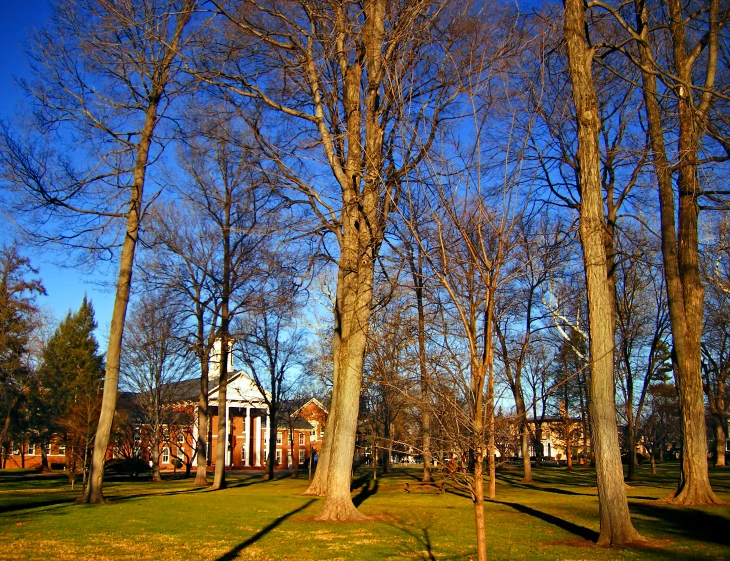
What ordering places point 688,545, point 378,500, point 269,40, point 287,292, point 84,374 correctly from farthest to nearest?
1. point 84,374
2. point 378,500
3. point 287,292
4. point 269,40
5. point 688,545

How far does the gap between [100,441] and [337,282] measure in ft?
25.2

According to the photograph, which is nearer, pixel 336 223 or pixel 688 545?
pixel 688 545

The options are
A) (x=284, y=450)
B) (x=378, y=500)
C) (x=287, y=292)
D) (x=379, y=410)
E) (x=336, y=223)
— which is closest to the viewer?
(x=336, y=223)

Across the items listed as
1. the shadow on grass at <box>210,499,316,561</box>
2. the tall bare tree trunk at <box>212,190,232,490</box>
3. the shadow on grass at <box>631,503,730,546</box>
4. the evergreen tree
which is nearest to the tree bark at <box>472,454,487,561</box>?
the shadow on grass at <box>210,499,316,561</box>

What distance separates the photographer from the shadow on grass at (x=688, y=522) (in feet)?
33.6

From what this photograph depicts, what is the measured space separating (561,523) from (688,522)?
2.25m

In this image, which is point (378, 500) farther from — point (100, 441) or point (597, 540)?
point (597, 540)

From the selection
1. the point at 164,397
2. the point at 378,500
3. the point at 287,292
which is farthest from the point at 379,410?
the point at 287,292

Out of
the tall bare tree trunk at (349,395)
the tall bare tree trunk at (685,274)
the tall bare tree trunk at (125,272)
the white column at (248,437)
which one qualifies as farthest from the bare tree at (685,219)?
the white column at (248,437)

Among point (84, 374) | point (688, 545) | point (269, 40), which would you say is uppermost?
point (269, 40)

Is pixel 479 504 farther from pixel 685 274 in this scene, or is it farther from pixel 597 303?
pixel 685 274

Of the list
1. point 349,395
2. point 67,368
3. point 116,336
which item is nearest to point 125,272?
point 116,336

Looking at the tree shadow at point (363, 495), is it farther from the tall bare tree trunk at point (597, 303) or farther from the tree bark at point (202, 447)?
the tall bare tree trunk at point (597, 303)

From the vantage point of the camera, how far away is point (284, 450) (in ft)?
222
